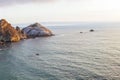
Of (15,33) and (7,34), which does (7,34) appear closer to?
(7,34)

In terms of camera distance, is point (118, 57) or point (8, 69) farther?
point (118, 57)

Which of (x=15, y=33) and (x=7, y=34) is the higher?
(x=15, y=33)

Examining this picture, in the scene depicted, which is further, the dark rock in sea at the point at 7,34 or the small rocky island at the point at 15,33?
the small rocky island at the point at 15,33

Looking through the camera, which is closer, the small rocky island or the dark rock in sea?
the dark rock in sea

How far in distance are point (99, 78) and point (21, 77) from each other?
23.9 metres

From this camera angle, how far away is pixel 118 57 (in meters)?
82.9

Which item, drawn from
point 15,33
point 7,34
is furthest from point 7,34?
point 15,33

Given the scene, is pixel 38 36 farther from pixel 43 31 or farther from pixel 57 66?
pixel 57 66

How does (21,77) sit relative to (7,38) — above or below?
below

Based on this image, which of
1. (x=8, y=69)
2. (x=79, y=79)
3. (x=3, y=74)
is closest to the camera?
(x=79, y=79)

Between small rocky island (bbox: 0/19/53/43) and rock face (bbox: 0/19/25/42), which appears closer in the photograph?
rock face (bbox: 0/19/25/42)

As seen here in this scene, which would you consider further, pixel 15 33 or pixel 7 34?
pixel 15 33

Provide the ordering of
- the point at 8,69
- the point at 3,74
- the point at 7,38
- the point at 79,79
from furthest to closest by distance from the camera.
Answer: the point at 7,38
the point at 8,69
the point at 3,74
the point at 79,79

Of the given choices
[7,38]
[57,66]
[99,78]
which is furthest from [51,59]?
[7,38]
